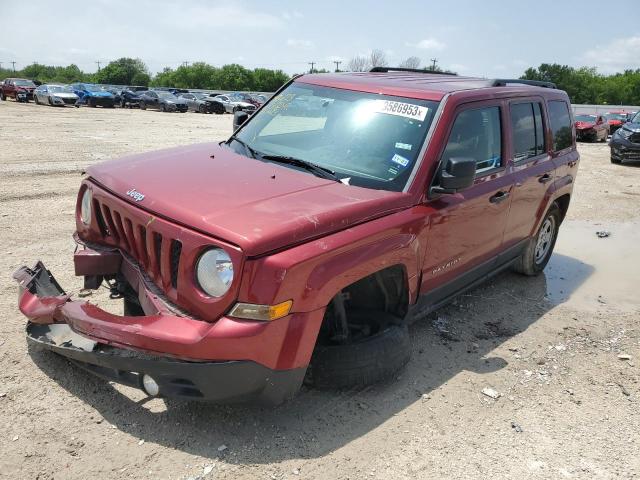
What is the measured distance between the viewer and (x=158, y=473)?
8.79 feet

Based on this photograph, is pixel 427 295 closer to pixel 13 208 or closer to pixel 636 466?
pixel 636 466

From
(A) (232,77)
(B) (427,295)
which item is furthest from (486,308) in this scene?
(A) (232,77)

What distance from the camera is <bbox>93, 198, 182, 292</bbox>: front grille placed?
9.16ft

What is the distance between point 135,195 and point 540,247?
4470 mm

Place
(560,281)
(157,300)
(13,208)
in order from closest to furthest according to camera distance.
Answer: (157,300)
(560,281)
(13,208)

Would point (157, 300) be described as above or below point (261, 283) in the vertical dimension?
below

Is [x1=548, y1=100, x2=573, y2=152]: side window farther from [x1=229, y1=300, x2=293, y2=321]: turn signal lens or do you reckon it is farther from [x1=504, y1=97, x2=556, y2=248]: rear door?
[x1=229, y1=300, x2=293, y2=321]: turn signal lens

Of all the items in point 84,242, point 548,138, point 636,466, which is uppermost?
point 548,138

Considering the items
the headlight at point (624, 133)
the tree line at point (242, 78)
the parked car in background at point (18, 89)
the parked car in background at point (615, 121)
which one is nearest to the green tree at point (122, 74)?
the tree line at point (242, 78)

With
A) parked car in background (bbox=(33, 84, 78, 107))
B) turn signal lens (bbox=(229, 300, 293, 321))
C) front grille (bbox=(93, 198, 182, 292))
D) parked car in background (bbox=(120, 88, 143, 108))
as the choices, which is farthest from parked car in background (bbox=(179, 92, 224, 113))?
turn signal lens (bbox=(229, 300, 293, 321))

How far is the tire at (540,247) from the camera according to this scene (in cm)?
560

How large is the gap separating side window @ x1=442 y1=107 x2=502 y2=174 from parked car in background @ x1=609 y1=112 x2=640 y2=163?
1306 cm

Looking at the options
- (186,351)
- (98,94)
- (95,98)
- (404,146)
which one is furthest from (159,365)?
(98,94)

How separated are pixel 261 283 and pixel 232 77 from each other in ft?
295
